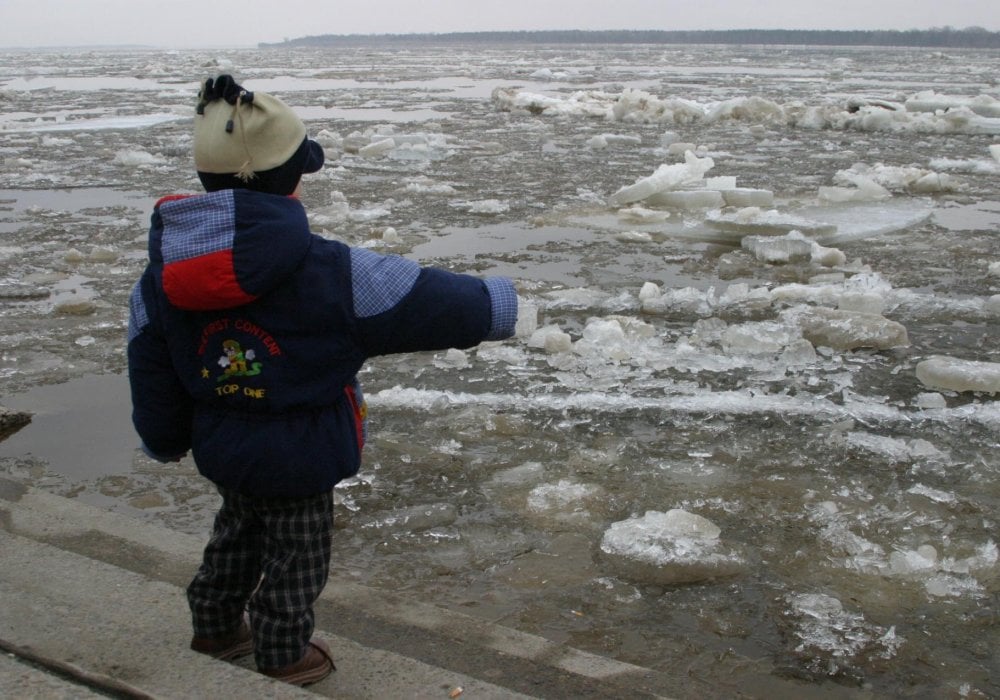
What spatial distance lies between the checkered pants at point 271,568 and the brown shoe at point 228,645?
0.02 meters

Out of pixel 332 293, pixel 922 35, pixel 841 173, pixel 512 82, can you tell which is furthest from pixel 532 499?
pixel 922 35

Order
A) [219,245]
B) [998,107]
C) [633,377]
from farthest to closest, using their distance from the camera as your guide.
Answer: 1. [998,107]
2. [633,377]
3. [219,245]

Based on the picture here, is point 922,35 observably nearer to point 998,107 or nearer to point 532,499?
point 998,107

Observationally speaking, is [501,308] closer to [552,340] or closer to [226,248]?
[226,248]

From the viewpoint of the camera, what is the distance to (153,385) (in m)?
1.79

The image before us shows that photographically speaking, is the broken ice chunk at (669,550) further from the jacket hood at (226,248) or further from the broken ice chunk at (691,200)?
the broken ice chunk at (691,200)

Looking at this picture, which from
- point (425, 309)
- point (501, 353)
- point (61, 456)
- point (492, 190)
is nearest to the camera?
point (425, 309)

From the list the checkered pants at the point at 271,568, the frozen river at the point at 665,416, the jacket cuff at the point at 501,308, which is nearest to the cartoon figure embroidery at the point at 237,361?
the checkered pants at the point at 271,568

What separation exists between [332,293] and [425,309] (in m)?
0.17

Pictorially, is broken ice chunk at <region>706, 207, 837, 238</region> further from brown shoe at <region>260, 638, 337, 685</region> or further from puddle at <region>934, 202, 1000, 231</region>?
brown shoe at <region>260, 638, 337, 685</region>

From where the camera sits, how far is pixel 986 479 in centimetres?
315

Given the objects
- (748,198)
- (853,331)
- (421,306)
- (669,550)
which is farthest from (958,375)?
(748,198)

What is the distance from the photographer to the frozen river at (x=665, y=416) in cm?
245

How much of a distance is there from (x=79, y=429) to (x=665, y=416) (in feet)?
7.40
